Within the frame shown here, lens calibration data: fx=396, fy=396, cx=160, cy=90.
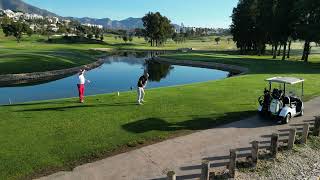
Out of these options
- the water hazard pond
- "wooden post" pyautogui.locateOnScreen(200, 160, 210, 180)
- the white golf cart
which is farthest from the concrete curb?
"wooden post" pyautogui.locateOnScreen(200, 160, 210, 180)

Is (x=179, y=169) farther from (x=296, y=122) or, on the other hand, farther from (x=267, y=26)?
(x=267, y=26)

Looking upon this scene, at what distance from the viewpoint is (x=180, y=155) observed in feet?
58.4

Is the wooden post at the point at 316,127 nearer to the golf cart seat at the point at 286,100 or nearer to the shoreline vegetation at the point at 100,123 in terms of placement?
the golf cart seat at the point at 286,100

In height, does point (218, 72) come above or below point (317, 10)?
below

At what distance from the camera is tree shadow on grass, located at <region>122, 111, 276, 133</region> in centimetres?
2175

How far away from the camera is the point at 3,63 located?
217ft

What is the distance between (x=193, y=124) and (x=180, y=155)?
537 cm

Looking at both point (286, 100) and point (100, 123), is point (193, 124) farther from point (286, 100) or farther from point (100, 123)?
point (286, 100)

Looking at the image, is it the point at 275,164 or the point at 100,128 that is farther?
the point at 100,128

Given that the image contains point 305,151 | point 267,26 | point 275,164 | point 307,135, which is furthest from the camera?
point 267,26

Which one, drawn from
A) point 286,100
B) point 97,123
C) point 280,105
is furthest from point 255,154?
point 97,123

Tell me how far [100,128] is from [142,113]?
4.18 metres

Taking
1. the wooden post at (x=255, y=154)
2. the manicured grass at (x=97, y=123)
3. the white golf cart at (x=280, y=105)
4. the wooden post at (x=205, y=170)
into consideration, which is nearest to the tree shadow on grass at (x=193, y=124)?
the manicured grass at (x=97, y=123)

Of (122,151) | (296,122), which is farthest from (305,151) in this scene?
(122,151)
